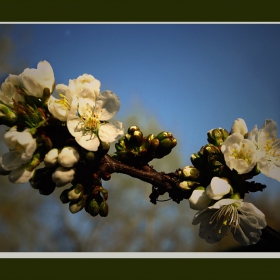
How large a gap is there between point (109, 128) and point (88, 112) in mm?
71

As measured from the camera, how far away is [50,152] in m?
0.82

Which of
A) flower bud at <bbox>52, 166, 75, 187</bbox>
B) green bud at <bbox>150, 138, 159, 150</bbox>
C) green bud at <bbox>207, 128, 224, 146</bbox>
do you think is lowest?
flower bud at <bbox>52, 166, 75, 187</bbox>

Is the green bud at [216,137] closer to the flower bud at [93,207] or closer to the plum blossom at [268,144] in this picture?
the plum blossom at [268,144]

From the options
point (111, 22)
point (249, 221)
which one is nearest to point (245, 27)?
point (111, 22)

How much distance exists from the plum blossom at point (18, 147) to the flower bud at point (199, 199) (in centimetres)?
41

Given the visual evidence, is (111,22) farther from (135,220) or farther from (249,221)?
(249,221)

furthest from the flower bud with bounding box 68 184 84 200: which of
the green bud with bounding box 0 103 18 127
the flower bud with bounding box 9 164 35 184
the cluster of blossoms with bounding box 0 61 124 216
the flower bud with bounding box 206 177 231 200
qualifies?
the flower bud with bounding box 206 177 231 200

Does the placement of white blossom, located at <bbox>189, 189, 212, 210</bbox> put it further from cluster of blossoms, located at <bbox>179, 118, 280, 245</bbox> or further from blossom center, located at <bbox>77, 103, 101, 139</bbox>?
blossom center, located at <bbox>77, 103, 101, 139</bbox>

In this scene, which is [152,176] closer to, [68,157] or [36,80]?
[68,157]

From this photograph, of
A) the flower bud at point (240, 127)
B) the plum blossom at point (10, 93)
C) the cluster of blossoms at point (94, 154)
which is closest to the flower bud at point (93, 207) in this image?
the cluster of blossoms at point (94, 154)

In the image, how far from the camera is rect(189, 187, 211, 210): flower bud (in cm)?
88

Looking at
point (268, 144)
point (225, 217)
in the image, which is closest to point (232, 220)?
point (225, 217)

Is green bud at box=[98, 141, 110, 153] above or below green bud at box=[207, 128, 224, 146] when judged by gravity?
below

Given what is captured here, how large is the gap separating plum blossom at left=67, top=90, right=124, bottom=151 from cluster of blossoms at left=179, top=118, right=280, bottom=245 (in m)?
0.22
